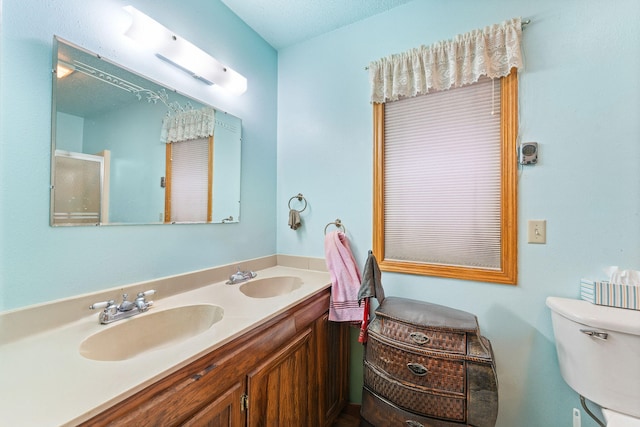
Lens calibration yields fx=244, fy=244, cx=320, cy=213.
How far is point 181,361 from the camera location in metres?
0.68

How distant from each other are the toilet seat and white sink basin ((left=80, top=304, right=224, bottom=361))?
156 cm

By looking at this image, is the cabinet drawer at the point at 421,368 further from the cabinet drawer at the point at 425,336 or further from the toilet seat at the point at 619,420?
the toilet seat at the point at 619,420

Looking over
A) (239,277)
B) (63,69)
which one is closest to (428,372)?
(239,277)

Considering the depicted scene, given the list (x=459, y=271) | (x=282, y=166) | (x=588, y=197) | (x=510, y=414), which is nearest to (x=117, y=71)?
(x=282, y=166)

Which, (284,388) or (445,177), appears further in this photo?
(445,177)

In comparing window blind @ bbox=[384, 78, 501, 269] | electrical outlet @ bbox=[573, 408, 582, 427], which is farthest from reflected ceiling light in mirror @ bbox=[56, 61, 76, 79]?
electrical outlet @ bbox=[573, 408, 582, 427]

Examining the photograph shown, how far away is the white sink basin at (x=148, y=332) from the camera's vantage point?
853mm

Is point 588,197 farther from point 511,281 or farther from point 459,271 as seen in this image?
point 459,271

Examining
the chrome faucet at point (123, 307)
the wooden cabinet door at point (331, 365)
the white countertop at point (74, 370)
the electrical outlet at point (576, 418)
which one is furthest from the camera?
the wooden cabinet door at point (331, 365)

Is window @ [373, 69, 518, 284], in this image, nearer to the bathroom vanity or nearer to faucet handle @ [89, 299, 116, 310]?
the bathroom vanity

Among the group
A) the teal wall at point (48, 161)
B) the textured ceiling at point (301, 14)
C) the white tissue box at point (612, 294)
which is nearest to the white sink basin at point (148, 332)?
the teal wall at point (48, 161)

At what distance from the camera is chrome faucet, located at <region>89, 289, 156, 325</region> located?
3.02 feet

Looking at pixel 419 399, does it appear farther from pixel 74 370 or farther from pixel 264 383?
pixel 74 370

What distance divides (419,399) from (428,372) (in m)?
0.13
